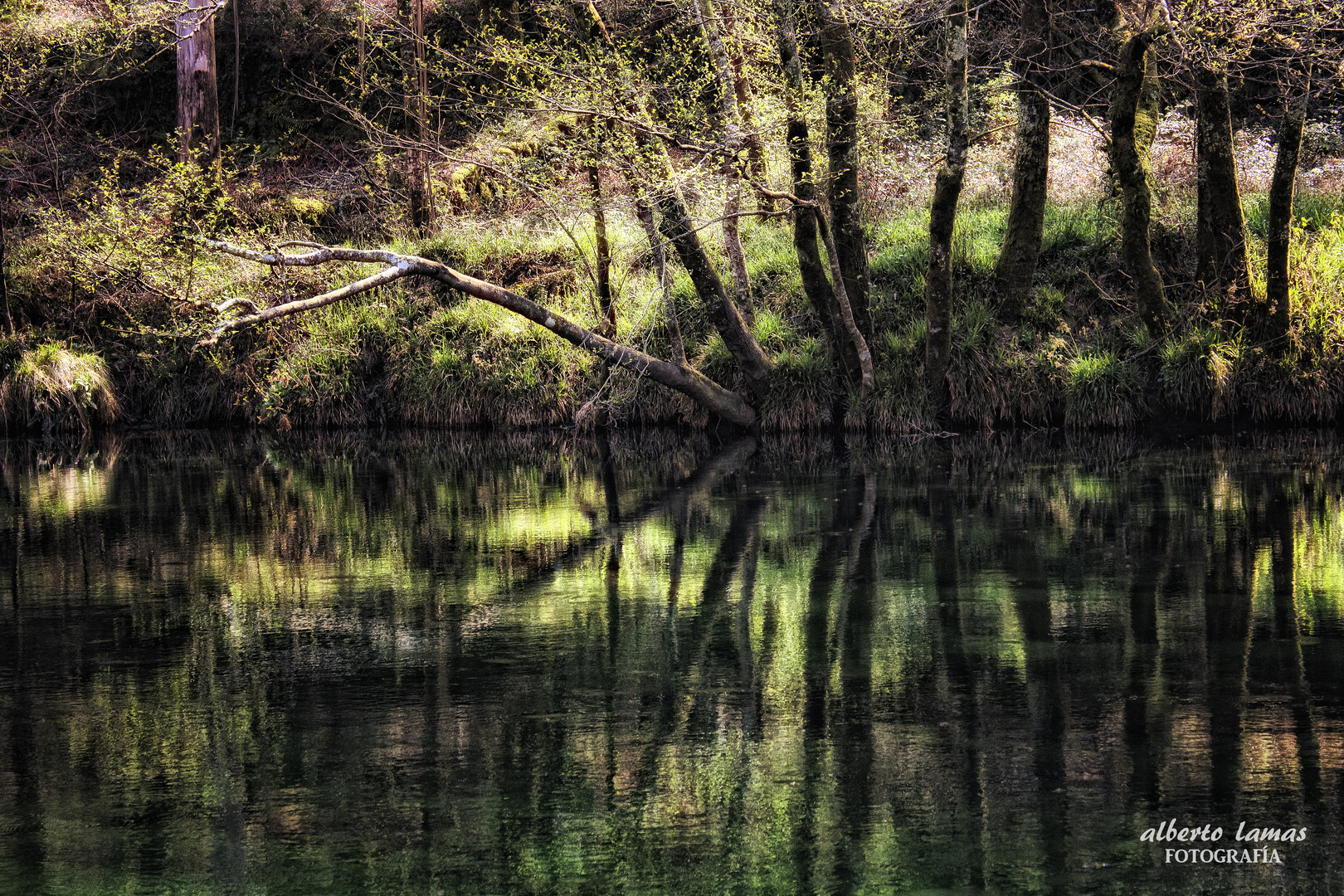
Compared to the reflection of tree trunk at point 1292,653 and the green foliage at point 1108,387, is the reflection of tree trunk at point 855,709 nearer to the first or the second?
the reflection of tree trunk at point 1292,653

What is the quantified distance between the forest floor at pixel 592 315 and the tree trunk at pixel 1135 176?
0.50 meters

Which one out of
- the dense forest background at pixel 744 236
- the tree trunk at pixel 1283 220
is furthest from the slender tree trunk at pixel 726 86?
the tree trunk at pixel 1283 220

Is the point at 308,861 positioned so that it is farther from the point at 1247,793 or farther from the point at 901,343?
the point at 901,343

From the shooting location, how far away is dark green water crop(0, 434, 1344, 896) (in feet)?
13.3

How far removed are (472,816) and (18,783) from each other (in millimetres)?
1819

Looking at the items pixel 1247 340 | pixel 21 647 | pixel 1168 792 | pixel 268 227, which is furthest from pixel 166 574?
pixel 268 227

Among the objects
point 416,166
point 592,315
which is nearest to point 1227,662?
point 592,315

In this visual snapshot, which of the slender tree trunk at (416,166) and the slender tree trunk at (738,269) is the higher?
the slender tree trunk at (416,166)

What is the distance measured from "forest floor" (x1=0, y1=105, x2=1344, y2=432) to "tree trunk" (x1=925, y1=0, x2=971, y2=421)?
450 mm

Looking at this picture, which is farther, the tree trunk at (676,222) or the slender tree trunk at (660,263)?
the slender tree trunk at (660,263)

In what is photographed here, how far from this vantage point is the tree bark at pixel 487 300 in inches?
525

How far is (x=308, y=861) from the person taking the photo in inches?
159

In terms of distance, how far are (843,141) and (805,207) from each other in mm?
886

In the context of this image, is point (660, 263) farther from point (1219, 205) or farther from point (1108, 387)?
point (1219, 205)
